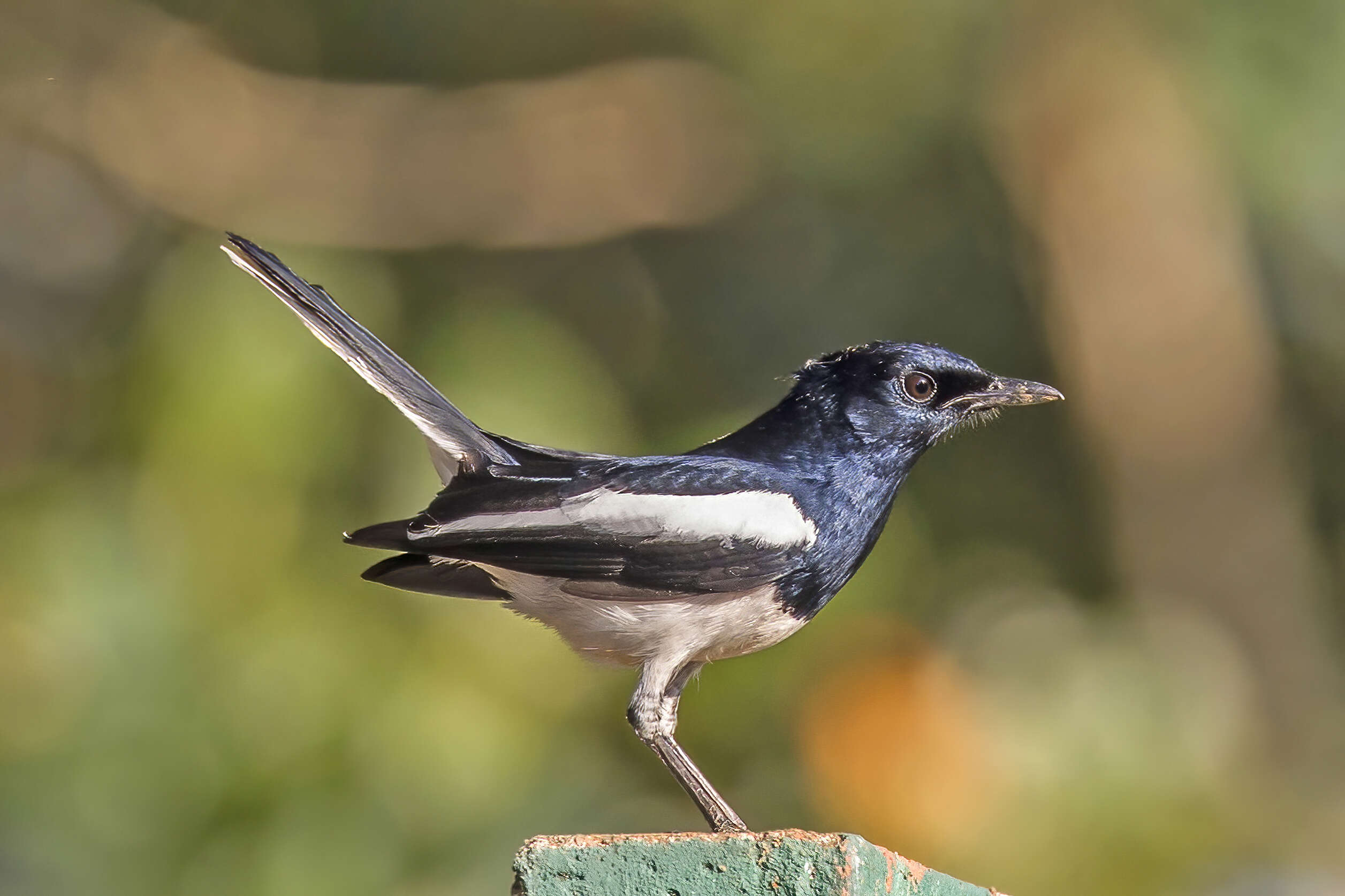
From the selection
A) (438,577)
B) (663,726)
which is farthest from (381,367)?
(663,726)

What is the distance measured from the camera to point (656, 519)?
11.6ft

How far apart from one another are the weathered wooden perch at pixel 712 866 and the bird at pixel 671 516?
0.64 m

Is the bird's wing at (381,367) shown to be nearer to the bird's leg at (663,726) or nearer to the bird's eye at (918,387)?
the bird's leg at (663,726)

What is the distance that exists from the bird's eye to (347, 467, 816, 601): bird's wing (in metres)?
0.62

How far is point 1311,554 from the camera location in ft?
Answer: 29.9

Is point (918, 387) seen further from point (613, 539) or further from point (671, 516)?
point (613, 539)

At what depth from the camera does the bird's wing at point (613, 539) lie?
350 cm

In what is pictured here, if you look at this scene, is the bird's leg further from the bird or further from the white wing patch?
the white wing patch

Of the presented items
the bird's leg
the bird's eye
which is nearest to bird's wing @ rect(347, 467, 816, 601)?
the bird's leg

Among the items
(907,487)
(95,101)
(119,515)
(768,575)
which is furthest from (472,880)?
(95,101)

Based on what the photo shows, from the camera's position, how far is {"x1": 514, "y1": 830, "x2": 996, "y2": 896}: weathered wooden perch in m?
2.58

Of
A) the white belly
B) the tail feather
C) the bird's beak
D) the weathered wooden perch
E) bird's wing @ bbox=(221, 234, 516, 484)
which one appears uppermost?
bird's wing @ bbox=(221, 234, 516, 484)

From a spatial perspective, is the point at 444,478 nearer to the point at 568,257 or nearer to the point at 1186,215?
the point at 568,257

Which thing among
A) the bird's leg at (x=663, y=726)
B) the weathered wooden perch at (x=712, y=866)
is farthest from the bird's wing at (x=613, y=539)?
the weathered wooden perch at (x=712, y=866)
